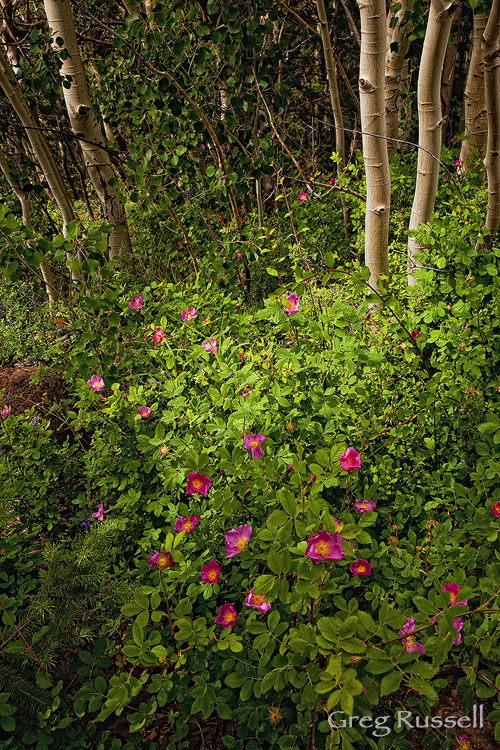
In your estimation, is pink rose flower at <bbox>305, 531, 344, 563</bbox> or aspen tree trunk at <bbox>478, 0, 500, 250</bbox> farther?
aspen tree trunk at <bbox>478, 0, 500, 250</bbox>

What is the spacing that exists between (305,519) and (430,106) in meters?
2.02

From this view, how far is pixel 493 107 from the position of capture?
1.82 m

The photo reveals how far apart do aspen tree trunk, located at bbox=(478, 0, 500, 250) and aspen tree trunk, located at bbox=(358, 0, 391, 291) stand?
50cm

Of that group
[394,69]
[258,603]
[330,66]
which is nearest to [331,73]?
[330,66]

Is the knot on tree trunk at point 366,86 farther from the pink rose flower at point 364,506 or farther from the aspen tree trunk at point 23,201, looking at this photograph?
the aspen tree trunk at point 23,201

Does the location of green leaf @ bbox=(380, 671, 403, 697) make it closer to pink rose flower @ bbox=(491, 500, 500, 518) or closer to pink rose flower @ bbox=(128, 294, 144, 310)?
pink rose flower @ bbox=(491, 500, 500, 518)

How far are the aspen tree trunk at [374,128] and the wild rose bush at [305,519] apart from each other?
0.52 m

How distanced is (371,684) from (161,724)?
741mm

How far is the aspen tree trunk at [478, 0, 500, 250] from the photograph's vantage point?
67.7 inches

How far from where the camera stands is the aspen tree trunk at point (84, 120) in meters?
2.96

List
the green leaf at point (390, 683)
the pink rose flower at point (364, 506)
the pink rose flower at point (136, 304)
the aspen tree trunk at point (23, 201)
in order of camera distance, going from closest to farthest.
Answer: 1. the green leaf at point (390, 683)
2. the pink rose flower at point (364, 506)
3. the pink rose flower at point (136, 304)
4. the aspen tree trunk at point (23, 201)

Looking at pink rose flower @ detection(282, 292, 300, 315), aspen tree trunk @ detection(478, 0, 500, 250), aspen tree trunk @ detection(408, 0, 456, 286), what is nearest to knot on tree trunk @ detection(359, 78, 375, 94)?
aspen tree trunk @ detection(408, 0, 456, 286)

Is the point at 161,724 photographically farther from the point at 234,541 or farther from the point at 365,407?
the point at 365,407

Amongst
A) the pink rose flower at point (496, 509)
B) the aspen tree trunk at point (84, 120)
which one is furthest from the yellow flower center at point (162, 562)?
the aspen tree trunk at point (84, 120)
